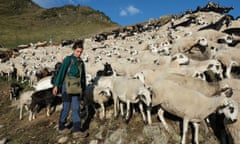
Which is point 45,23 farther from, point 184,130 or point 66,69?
point 184,130

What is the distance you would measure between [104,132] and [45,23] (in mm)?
69155

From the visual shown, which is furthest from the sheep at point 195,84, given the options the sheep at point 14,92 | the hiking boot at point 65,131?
the sheep at point 14,92

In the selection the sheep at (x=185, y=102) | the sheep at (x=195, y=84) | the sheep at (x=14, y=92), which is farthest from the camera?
the sheep at (x=14, y=92)

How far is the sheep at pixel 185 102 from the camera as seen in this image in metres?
6.96

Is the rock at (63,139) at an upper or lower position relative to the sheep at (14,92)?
lower

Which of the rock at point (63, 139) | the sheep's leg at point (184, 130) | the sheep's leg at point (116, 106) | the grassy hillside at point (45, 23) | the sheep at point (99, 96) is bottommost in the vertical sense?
the rock at point (63, 139)

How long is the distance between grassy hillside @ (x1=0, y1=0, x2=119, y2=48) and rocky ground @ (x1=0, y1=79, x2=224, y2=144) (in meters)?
43.1

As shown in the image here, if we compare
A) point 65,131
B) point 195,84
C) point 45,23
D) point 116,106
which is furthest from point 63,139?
point 45,23

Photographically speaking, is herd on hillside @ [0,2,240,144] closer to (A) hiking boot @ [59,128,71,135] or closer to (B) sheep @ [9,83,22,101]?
(B) sheep @ [9,83,22,101]

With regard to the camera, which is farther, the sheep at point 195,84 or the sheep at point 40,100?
the sheep at point 40,100

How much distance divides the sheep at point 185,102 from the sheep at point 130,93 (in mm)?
243

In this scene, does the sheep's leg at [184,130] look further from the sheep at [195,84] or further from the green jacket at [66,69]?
the green jacket at [66,69]

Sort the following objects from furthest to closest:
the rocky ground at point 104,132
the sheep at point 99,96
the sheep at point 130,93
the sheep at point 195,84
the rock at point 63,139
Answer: the sheep at point 99,96 < the sheep at point 195,84 < the rock at point 63,139 < the sheep at point 130,93 < the rocky ground at point 104,132

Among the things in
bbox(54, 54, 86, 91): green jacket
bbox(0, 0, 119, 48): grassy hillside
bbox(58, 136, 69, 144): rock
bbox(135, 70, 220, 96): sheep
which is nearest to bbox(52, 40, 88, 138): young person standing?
bbox(54, 54, 86, 91): green jacket
